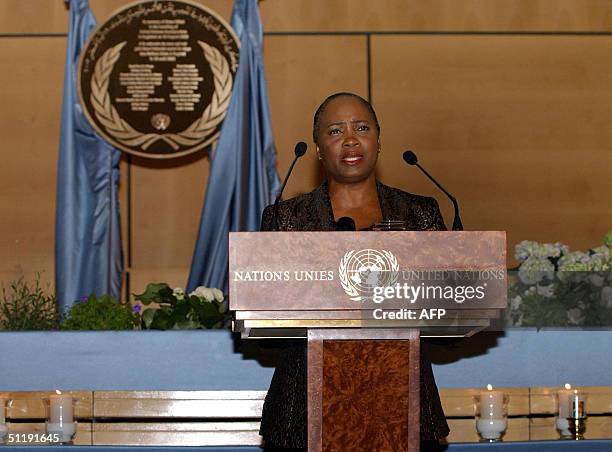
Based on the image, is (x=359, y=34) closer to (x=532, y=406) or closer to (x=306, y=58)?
(x=306, y=58)

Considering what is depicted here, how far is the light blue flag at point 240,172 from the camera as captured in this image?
522 cm

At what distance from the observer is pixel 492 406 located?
12.0 ft

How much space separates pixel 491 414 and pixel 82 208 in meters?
2.52

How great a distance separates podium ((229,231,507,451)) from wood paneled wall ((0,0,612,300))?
11.8ft

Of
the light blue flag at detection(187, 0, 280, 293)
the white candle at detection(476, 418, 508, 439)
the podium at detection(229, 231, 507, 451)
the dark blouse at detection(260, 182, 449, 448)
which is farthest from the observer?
the light blue flag at detection(187, 0, 280, 293)

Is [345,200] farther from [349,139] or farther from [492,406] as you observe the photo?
[492,406]

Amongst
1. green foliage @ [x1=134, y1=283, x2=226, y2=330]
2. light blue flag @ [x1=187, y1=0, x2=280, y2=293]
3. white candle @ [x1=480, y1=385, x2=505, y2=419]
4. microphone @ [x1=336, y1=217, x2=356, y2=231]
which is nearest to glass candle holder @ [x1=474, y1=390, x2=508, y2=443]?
white candle @ [x1=480, y1=385, x2=505, y2=419]

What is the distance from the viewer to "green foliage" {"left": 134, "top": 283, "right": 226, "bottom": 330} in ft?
12.8

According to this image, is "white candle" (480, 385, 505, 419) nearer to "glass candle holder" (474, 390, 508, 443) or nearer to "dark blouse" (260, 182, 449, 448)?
"glass candle holder" (474, 390, 508, 443)

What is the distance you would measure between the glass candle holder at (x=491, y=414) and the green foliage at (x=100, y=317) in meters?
1.29

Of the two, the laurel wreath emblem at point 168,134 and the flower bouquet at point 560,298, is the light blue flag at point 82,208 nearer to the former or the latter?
the laurel wreath emblem at point 168,134

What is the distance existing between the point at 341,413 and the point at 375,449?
105 mm

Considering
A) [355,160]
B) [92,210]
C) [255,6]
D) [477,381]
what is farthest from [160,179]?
[355,160]

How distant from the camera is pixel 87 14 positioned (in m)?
5.43
